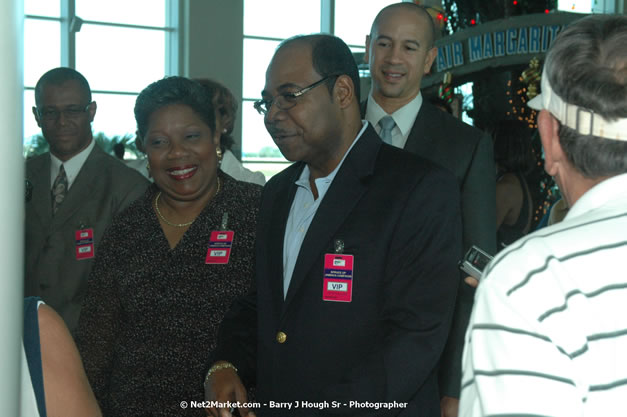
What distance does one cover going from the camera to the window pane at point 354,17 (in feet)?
44.6

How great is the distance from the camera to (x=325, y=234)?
194 cm

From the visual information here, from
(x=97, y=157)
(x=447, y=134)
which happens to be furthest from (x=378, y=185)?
(x=97, y=157)

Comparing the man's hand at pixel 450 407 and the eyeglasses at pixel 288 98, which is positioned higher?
the eyeglasses at pixel 288 98

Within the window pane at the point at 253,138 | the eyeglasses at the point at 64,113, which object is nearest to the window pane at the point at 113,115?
the window pane at the point at 253,138

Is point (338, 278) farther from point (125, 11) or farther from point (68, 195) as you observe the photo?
point (125, 11)

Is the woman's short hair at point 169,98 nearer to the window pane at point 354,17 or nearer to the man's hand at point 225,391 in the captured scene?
the man's hand at point 225,391

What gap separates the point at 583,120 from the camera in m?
1.11

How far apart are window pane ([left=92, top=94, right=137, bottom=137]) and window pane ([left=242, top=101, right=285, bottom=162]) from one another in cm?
190

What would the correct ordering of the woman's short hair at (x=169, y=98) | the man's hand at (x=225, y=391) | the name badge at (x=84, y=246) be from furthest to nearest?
the name badge at (x=84, y=246)
the woman's short hair at (x=169, y=98)
the man's hand at (x=225, y=391)

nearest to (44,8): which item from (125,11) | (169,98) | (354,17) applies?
(125,11)

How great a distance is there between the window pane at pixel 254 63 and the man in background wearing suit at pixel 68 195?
29.3 feet

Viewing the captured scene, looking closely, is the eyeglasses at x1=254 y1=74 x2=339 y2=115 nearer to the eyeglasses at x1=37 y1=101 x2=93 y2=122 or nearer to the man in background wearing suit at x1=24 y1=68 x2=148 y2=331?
the man in background wearing suit at x1=24 y1=68 x2=148 y2=331

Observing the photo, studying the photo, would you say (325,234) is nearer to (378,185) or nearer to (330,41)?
(378,185)

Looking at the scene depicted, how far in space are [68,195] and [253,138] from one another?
930 cm
